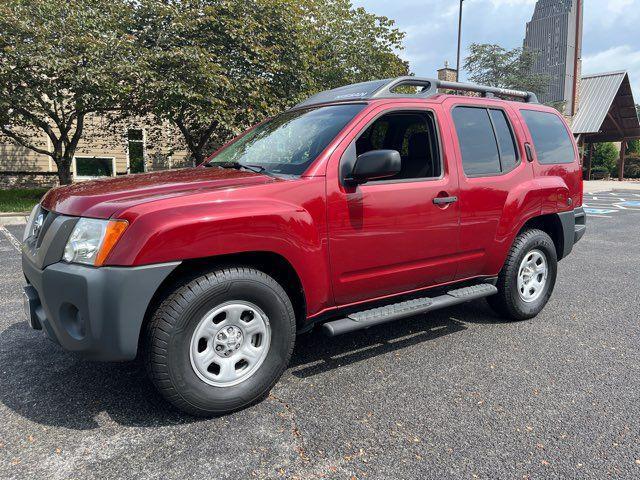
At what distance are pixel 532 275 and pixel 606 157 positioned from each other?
43.3m

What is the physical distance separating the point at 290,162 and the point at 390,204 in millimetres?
711

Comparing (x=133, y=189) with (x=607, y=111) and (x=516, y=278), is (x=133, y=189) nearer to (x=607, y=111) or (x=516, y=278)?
(x=516, y=278)

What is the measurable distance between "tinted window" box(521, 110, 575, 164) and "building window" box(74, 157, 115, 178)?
1711 cm

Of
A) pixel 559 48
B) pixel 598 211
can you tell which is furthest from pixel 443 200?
pixel 559 48

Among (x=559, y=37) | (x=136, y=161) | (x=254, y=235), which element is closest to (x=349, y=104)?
(x=254, y=235)

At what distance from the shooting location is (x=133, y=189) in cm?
269

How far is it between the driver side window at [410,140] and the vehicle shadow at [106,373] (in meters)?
1.31

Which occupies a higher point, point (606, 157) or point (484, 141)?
point (606, 157)

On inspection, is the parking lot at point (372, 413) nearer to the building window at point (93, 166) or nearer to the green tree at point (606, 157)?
the building window at point (93, 166)

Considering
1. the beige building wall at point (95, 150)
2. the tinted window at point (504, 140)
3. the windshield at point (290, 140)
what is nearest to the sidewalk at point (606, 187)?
the beige building wall at point (95, 150)

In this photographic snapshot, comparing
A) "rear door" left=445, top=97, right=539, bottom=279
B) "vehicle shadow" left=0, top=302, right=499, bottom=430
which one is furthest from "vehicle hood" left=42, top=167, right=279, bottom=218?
"rear door" left=445, top=97, right=539, bottom=279

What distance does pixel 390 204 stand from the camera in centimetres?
319

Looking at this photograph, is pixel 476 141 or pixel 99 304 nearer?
pixel 99 304

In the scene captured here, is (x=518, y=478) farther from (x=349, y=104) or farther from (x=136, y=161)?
(x=136, y=161)
